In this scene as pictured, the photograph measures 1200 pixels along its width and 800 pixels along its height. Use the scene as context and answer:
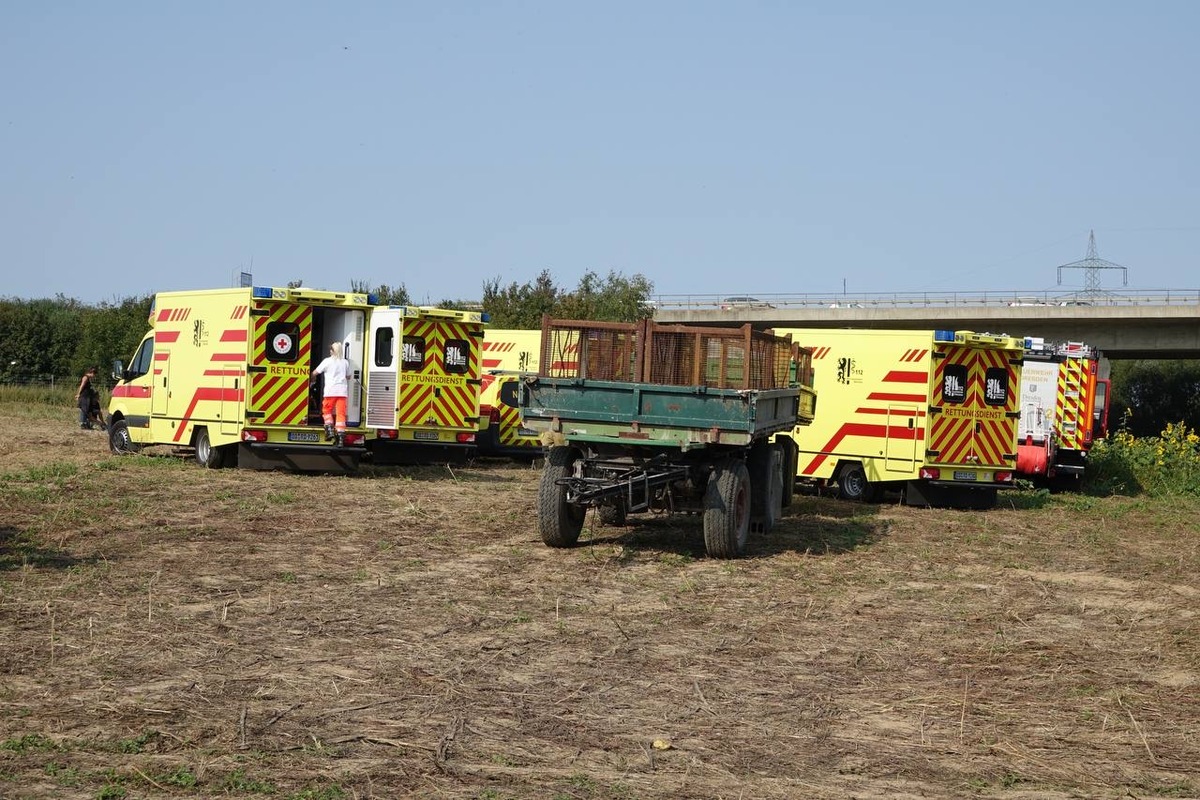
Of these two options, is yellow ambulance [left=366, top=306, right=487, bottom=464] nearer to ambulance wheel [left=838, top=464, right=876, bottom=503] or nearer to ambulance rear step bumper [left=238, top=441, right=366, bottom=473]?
ambulance rear step bumper [left=238, top=441, right=366, bottom=473]

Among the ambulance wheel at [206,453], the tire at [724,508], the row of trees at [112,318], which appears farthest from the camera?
the row of trees at [112,318]

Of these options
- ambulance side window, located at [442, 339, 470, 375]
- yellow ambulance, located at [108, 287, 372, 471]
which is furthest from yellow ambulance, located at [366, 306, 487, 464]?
yellow ambulance, located at [108, 287, 372, 471]

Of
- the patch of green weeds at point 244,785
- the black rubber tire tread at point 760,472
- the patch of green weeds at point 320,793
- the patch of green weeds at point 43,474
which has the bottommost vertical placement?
the patch of green weeds at point 320,793

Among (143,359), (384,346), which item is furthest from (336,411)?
(143,359)

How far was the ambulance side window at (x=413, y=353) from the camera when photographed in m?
21.3

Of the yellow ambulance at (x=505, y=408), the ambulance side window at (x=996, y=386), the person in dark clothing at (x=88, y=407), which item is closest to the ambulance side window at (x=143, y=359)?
the yellow ambulance at (x=505, y=408)

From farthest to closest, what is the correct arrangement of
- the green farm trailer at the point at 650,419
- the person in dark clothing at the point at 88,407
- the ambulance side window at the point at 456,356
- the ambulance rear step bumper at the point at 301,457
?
the person in dark clothing at the point at 88,407 < the ambulance side window at the point at 456,356 < the ambulance rear step bumper at the point at 301,457 < the green farm trailer at the point at 650,419

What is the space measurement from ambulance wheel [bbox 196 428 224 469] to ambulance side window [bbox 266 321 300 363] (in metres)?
1.70

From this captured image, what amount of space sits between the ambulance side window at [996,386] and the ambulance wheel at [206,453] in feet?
36.2

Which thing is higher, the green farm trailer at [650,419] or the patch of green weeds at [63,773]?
the green farm trailer at [650,419]

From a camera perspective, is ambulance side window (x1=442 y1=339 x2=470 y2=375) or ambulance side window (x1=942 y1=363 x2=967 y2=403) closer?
ambulance side window (x1=942 y1=363 x2=967 y2=403)

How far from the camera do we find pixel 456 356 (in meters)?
21.8

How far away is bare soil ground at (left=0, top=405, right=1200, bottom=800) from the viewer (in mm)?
6324

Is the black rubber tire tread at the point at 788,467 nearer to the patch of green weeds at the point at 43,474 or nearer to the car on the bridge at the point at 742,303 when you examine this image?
the patch of green weeds at the point at 43,474
